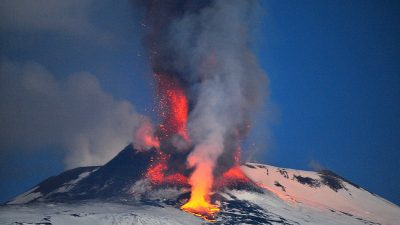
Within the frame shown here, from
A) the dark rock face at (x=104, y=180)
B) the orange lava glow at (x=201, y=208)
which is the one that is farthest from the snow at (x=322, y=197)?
the dark rock face at (x=104, y=180)

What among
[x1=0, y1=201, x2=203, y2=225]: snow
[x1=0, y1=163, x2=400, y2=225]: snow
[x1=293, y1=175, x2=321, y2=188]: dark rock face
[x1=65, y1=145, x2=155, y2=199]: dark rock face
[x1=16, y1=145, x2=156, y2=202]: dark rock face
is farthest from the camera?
[x1=293, y1=175, x2=321, y2=188]: dark rock face

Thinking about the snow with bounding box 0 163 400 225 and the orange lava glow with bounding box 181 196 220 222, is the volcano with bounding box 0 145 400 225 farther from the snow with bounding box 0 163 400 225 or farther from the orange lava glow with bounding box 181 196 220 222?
the orange lava glow with bounding box 181 196 220 222

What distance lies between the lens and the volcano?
156ft

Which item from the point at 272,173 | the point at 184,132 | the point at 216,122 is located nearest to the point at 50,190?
the point at 184,132

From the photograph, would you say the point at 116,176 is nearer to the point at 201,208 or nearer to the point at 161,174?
the point at 161,174

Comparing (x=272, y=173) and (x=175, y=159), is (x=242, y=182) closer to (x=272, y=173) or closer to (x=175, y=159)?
(x=175, y=159)

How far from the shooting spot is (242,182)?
2662 inches

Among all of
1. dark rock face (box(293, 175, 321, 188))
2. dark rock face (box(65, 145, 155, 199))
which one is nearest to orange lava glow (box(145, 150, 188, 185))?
dark rock face (box(65, 145, 155, 199))

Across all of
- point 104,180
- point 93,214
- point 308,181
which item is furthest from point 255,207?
point 308,181

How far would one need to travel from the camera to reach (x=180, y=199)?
58.4 metres

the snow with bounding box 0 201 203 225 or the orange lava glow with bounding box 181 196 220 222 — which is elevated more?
the orange lava glow with bounding box 181 196 220 222

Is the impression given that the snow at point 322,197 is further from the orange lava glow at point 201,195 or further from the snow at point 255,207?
the orange lava glow at point 201,195

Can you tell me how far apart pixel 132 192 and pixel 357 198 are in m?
43.0

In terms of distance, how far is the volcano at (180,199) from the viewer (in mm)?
47481
